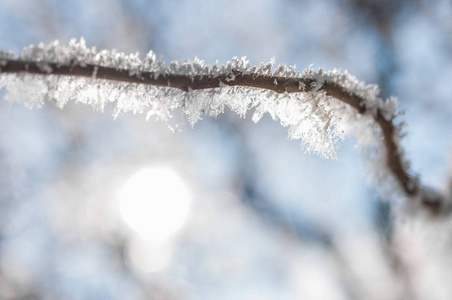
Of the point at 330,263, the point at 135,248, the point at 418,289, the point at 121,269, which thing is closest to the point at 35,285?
the point at 121,269

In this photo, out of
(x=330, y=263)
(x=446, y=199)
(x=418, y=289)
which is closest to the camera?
(x=446, y=199)

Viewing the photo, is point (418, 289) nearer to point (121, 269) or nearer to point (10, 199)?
point (121, 269)
